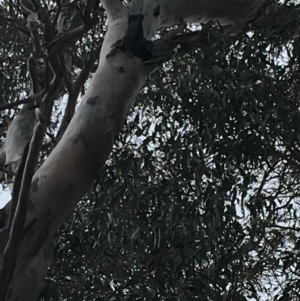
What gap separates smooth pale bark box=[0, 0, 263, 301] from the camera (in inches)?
61.1

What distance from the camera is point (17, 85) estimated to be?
3.28 metres

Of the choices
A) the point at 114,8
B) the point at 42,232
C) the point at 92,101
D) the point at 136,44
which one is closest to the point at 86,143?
the point at 92,101

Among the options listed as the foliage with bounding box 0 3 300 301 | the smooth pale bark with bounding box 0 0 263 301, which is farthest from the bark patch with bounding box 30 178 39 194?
the foliage with bounding box 0 3 300 301

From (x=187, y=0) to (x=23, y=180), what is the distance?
1.22 m

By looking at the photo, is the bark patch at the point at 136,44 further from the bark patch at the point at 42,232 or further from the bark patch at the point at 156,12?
the bark patch at the point at 42,232

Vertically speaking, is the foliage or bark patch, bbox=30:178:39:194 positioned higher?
the foliage

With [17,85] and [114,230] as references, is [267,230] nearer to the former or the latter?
[114,230]

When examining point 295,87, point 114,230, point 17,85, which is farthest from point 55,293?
point 17,85

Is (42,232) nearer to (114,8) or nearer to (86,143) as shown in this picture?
(86,143)

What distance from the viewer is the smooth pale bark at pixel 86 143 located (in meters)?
1.55

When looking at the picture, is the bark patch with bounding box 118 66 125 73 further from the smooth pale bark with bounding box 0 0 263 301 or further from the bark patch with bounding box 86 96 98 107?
the bark patch with bounding box 86 96 98 107

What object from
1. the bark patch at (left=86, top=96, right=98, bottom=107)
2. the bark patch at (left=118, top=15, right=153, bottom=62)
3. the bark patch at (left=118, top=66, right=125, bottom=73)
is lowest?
the bark patch at (left=86, top=96, right=98, bottom=107)

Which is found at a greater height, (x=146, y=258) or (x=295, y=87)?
(x=295, y=87)

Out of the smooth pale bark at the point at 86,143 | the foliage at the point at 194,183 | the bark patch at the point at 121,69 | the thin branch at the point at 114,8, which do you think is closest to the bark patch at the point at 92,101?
the smooth pale bark at the point at 86,143
